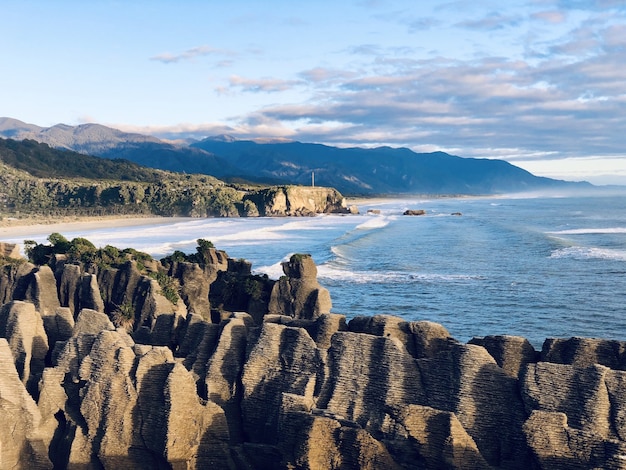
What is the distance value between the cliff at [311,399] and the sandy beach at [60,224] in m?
73.7

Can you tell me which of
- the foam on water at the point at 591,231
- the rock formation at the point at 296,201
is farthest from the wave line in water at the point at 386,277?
the rock formation at the point at 296,201

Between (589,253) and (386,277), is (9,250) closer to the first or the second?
(386,277)

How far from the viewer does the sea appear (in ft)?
118

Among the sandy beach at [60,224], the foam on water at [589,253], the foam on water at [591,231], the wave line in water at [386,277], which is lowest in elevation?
the wave line in water at [386,277]

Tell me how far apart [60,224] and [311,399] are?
4114 inches

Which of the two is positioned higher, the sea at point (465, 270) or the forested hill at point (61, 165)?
the forested hill at point (61, 165)

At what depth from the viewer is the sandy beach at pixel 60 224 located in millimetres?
91262

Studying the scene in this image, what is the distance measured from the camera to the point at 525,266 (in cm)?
5609

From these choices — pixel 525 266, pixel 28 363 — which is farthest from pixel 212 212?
pixel 28 363

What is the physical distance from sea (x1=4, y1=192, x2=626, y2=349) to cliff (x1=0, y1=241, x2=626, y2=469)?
16.9m

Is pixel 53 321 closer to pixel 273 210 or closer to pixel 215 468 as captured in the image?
pixel 215 468

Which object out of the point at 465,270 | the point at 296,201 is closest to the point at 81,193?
the point at 296,201

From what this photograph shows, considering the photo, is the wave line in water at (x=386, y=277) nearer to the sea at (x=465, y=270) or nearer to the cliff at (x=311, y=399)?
the sea at (x=465, y=270)

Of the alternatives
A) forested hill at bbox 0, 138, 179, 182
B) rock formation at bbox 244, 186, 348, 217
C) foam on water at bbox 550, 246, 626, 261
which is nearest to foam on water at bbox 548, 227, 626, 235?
foam on water at bbox 550, 246, 626, 261
